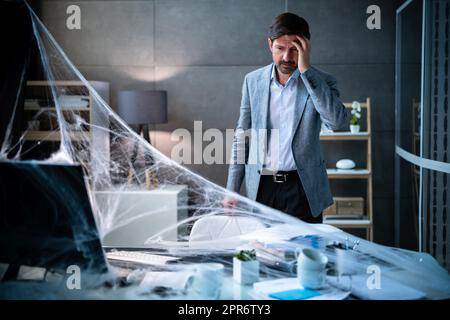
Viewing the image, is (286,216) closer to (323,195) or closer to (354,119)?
(323,195)

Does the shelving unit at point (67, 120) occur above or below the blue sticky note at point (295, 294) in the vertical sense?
above

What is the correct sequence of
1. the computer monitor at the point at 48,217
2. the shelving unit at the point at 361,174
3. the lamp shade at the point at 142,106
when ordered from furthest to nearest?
1. the lamp shade at the point at 142,106
2. the shelving unit at the point at 361,174
3. the computer monitor at the point at 48,217

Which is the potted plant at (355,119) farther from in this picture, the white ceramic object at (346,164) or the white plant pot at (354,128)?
the white ceramic object at (346,164)

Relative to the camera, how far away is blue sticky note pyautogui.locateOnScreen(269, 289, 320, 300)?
1.29 meters

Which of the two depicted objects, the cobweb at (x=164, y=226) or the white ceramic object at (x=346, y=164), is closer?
the cobweb at (x=164, y=226)

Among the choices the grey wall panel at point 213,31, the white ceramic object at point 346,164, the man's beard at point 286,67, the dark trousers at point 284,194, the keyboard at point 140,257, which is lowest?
the keyboard at point 140,257

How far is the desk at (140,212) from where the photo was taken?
165 cm

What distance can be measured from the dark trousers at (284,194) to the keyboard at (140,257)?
49 cm

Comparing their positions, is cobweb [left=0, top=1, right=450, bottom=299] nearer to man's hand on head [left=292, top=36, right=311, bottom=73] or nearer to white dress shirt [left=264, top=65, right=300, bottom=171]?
white dress shirt [left=264, top=65, right=300, bottom=171]

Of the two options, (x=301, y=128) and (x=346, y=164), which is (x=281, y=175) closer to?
(x=301, y=128)

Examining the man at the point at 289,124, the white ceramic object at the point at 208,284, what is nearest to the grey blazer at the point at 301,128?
the man at the point at 289,124

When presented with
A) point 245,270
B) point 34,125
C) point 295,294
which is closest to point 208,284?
point 245,270

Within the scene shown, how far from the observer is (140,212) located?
6.20ft

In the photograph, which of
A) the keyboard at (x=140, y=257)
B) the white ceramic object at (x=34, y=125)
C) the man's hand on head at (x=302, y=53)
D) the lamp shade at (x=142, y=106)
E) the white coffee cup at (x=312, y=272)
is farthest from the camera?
the lamp shade at (x=142, y=106)
